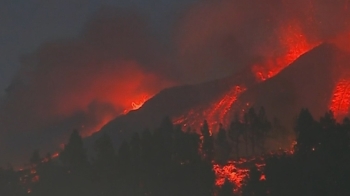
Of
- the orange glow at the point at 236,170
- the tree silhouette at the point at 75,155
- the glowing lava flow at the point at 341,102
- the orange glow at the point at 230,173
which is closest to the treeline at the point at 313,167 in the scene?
the orange glow at the point at 236,170

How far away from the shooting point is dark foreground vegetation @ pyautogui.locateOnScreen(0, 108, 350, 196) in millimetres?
59844

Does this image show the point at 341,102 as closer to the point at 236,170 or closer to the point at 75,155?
the point at 75,155

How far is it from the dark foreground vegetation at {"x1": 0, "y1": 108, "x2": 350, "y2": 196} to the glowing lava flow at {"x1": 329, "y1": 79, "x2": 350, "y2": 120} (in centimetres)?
8463

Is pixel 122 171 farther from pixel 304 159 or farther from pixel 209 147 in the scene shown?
pixel 304 159

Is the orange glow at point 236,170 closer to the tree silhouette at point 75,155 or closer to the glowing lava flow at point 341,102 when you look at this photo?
the tree silhouette at point 75,155

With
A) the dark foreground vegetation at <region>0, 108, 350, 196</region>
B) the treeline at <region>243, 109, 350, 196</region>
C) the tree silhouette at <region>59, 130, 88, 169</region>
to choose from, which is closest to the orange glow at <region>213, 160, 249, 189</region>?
the dark foreground vegetation at <region>0, 108, 350, 196</region>

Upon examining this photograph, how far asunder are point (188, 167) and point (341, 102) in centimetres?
12141

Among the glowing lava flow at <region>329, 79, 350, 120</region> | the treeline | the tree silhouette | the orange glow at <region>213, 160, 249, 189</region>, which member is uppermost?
the glowing lava flow at <region>329, 79, 350, 120</region>

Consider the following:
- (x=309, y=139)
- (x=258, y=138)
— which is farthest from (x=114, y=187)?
(x=309, y=139)

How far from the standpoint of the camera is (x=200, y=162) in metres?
75.4

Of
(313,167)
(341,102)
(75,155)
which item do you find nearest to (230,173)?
(313,167)

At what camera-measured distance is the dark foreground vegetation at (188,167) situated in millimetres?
59844

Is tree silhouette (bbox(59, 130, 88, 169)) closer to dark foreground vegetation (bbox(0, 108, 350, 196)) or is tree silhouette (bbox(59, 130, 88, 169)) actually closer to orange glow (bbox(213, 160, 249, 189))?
dark foreground vegetation (bbox(0, 108, 350, 196))

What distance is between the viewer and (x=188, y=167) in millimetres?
73938
